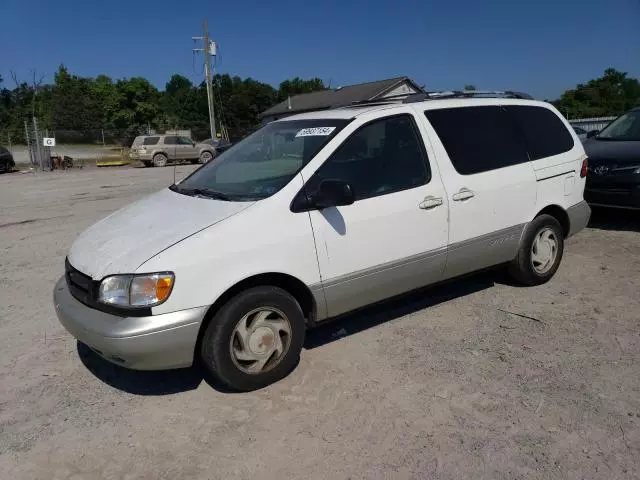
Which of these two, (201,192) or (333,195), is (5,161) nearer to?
(201,192)

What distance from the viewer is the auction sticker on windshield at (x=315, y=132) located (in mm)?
3768

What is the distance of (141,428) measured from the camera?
305 centimetres

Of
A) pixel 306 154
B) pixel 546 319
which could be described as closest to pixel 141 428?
pixel 306 154

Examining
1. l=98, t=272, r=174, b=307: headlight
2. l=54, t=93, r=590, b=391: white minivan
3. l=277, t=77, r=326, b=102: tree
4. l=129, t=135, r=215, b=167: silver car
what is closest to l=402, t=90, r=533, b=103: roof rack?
l=54, t=93, r=590, b=391: white minivan

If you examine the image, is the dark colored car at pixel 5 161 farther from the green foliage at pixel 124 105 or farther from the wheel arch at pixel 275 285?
the wheel arch at pixel 275 285

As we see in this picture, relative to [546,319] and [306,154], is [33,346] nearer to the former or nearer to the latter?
[306,154]

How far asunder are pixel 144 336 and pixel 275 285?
2.91 ft

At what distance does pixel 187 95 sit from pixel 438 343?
279 ft

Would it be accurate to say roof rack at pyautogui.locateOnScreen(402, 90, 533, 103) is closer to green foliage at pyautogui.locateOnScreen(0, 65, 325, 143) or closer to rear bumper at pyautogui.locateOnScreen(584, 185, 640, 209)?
rear bumper at pyautogui.locateOnScreen(584, 185, 640, 209)

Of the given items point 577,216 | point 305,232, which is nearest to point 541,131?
point 577,216

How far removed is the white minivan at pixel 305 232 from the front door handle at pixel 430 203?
13 mm

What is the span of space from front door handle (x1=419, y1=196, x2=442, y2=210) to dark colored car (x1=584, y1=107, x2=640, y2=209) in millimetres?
3976

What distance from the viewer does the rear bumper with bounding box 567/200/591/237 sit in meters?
5.10

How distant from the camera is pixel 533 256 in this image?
4879mm
